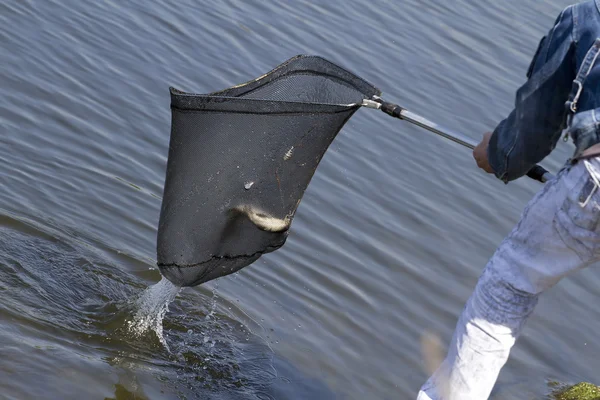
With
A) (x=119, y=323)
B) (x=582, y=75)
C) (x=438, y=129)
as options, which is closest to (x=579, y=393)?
(x=438, y=129)

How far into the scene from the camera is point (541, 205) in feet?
11.9

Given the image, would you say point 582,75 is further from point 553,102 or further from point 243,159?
point 243,159

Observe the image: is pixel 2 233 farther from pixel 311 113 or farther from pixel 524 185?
pixel 524 185

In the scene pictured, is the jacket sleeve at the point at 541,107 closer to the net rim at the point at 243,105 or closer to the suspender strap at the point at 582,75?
the suspender strap at the point at 582,75

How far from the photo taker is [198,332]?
230 inches

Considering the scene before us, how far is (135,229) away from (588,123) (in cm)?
411

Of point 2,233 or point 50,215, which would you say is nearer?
point 2,233

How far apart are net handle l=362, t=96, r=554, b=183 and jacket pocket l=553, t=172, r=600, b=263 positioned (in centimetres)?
45

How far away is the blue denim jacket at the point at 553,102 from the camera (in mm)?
3393

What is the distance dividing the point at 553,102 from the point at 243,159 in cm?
166

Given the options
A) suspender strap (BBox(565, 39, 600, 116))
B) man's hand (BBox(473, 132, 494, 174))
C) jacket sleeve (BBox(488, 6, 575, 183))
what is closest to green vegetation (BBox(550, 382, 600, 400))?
man's hand (BBox(473, 132, 494, 174))

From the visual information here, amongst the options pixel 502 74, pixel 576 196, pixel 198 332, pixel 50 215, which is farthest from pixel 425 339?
pixel 502 74

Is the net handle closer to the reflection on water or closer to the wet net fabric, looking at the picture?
the wet net fabric

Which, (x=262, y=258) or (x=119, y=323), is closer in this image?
(x=119, y=323)
